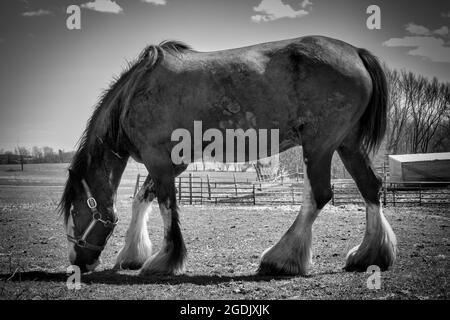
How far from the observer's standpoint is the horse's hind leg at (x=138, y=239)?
511cm

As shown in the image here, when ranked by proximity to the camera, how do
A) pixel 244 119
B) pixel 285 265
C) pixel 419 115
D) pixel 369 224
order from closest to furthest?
pixel 285 265
pixel 244 119
pixel 369 224
pixel 419 115

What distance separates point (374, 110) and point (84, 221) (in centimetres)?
422

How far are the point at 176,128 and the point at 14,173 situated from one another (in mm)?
55848

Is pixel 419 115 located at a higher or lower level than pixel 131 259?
higher

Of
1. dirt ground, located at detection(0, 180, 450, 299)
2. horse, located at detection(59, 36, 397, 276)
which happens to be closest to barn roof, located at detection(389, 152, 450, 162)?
dirt ground, located at detection(0, 180, 450, 299)

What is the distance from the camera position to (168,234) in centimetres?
449

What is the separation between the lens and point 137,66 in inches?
196

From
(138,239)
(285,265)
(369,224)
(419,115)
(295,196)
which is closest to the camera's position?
(285,265)

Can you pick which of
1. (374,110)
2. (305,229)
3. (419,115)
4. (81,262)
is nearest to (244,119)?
(305,229)

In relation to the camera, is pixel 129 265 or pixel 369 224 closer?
pixel 369 224

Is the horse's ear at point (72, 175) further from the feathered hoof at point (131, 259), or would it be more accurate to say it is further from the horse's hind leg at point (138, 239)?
the feathered hoof at point (131, 259)

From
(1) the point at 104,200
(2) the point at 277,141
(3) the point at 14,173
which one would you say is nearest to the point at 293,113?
(2) the point at 277,141

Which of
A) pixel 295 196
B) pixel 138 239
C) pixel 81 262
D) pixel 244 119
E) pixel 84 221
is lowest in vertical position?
pixel 295 196

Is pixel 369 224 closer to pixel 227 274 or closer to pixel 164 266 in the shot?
pixel 227 274
